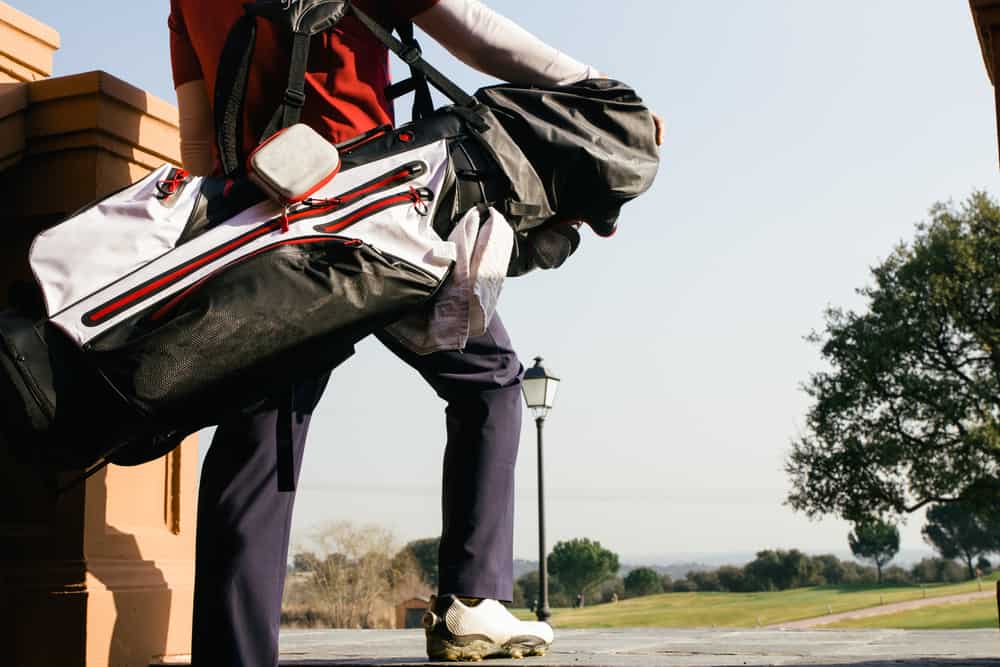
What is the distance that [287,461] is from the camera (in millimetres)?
2146

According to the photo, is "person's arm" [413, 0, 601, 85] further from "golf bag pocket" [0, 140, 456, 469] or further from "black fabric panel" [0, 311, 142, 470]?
"black fabric panel" [0, 311, 142, 470]

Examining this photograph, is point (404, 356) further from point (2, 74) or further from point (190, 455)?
point (2, 74)

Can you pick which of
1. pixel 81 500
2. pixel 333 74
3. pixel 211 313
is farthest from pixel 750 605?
pixel 211 313

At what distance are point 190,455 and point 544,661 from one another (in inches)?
58.3

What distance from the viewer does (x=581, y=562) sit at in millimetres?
57531

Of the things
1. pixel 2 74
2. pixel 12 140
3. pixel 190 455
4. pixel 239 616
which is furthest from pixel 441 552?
pixel 2 74

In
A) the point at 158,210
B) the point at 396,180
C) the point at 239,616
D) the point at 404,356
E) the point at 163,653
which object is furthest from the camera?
the point at 163,653

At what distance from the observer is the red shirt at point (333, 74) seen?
2.20 meters

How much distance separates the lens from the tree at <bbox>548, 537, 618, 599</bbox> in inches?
2244

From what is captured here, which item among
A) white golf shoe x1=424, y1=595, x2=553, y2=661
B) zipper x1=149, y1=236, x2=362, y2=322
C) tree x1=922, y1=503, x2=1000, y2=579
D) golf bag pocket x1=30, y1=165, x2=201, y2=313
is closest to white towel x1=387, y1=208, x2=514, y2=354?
zipper x1=149, y1=236, x2=362, y2=322

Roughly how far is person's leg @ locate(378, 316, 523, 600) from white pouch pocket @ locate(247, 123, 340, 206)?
626mm

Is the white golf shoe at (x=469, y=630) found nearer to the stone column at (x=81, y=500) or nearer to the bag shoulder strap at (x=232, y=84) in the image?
the stone column at (x=81, y=500)

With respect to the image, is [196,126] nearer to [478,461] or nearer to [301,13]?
[301,13]

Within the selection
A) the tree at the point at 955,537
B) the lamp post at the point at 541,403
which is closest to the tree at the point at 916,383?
the lamp post at the point at 541,403
